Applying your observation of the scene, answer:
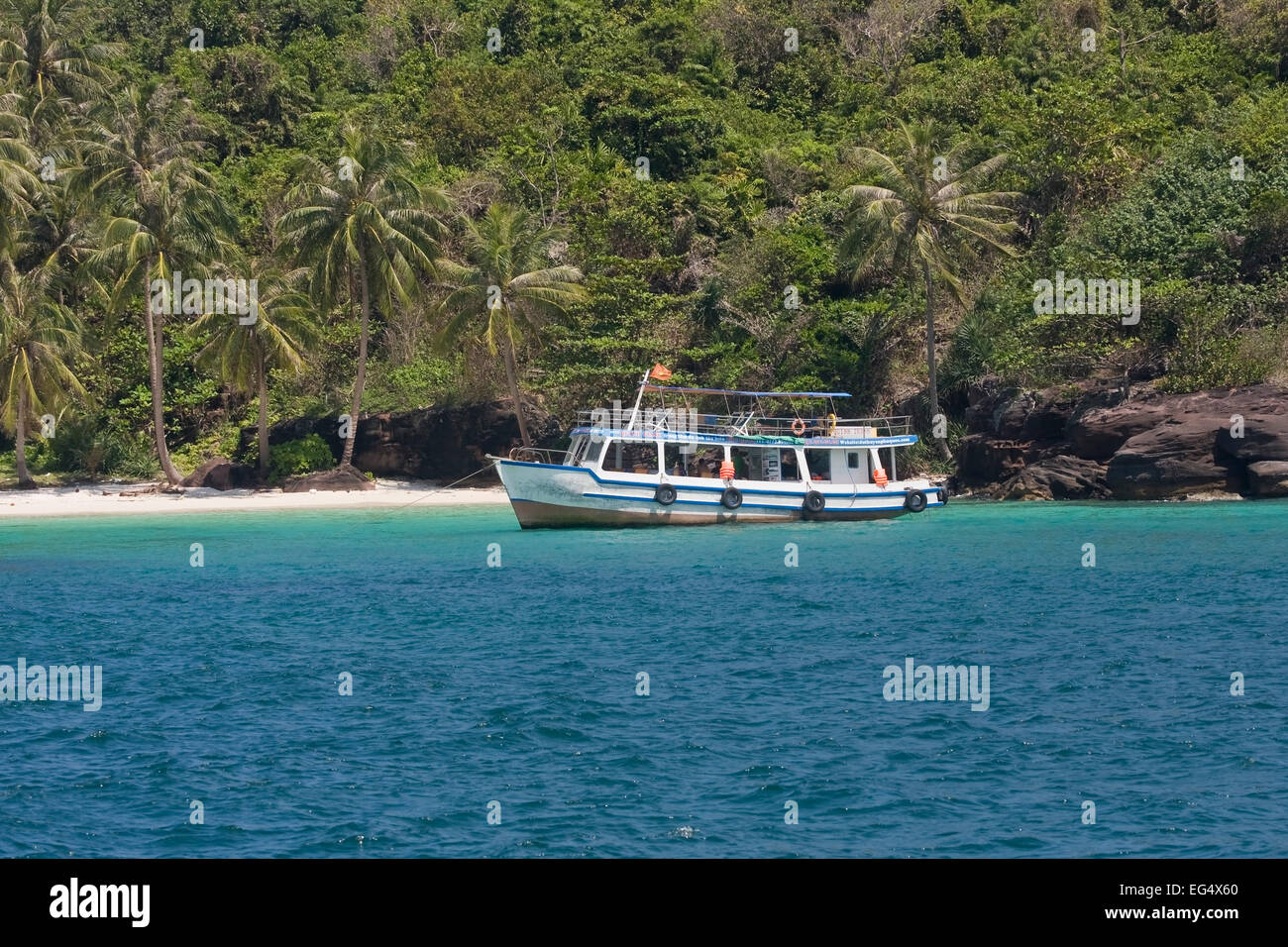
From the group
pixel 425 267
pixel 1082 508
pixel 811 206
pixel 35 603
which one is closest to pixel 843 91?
pixel 811 206

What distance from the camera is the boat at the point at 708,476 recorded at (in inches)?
1523

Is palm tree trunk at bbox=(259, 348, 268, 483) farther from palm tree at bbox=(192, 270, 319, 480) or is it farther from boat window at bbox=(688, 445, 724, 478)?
boat window at bbox=(688, 445, 724, 478)

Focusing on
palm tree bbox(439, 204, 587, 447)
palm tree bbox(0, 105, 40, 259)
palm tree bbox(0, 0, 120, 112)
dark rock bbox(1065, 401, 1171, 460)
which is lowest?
dark rock bbox(1065, 401, 1171, 460)

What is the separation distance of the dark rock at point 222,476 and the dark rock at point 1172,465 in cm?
2899

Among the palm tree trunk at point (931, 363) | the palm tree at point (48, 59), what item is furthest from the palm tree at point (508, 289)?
the palm tree at point (48, 59)

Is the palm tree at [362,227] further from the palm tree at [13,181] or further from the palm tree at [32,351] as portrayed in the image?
the palm tree at [13,181]

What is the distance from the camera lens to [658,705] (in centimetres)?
1783

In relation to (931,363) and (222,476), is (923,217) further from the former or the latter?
(222,476)

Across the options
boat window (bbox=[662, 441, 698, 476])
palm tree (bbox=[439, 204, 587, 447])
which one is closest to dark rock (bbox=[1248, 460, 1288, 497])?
boat window (bbox=[662, 441, 698, 476])

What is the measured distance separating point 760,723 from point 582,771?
2.78 m

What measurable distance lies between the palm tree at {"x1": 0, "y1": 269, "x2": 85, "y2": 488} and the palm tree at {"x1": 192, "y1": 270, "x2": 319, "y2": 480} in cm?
438

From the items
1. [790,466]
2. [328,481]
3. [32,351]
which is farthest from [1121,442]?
[32,351]

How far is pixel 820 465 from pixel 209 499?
67.2ft

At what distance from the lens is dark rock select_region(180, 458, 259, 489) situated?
49.8 meters
